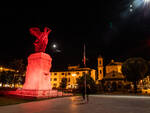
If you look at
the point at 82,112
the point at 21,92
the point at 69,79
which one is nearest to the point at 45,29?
the point at 21,92

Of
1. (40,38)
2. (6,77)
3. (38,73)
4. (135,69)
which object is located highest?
(40,38)

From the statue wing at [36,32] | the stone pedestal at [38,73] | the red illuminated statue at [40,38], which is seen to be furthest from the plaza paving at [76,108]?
the statue wing at [36,32]

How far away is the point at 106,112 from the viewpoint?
10133 millimetres

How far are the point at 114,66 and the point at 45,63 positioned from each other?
3470 inches

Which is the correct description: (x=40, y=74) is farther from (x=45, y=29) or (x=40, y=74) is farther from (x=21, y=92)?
(x=45, y=29)

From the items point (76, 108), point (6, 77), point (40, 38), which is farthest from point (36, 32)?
point (6, 77)

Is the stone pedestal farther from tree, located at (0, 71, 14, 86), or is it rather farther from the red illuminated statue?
tree, located at (0, 71, 14, 86)

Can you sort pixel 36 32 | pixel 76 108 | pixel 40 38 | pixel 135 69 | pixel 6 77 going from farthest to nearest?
pixel 6 77, pixel 135 69, pixel 36 32, pixel 40 38, pixel 76 108

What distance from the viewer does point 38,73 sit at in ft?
77.8

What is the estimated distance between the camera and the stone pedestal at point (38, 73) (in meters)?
23.3

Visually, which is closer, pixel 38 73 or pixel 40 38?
pixel 38 73

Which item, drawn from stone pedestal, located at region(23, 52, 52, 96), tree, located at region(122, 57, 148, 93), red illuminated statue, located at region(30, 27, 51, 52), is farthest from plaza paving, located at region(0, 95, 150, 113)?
tree, located at region(122, 57, 148, 93)

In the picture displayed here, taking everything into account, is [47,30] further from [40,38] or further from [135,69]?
[135,69]

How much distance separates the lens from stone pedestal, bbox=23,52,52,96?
76.6 ft
